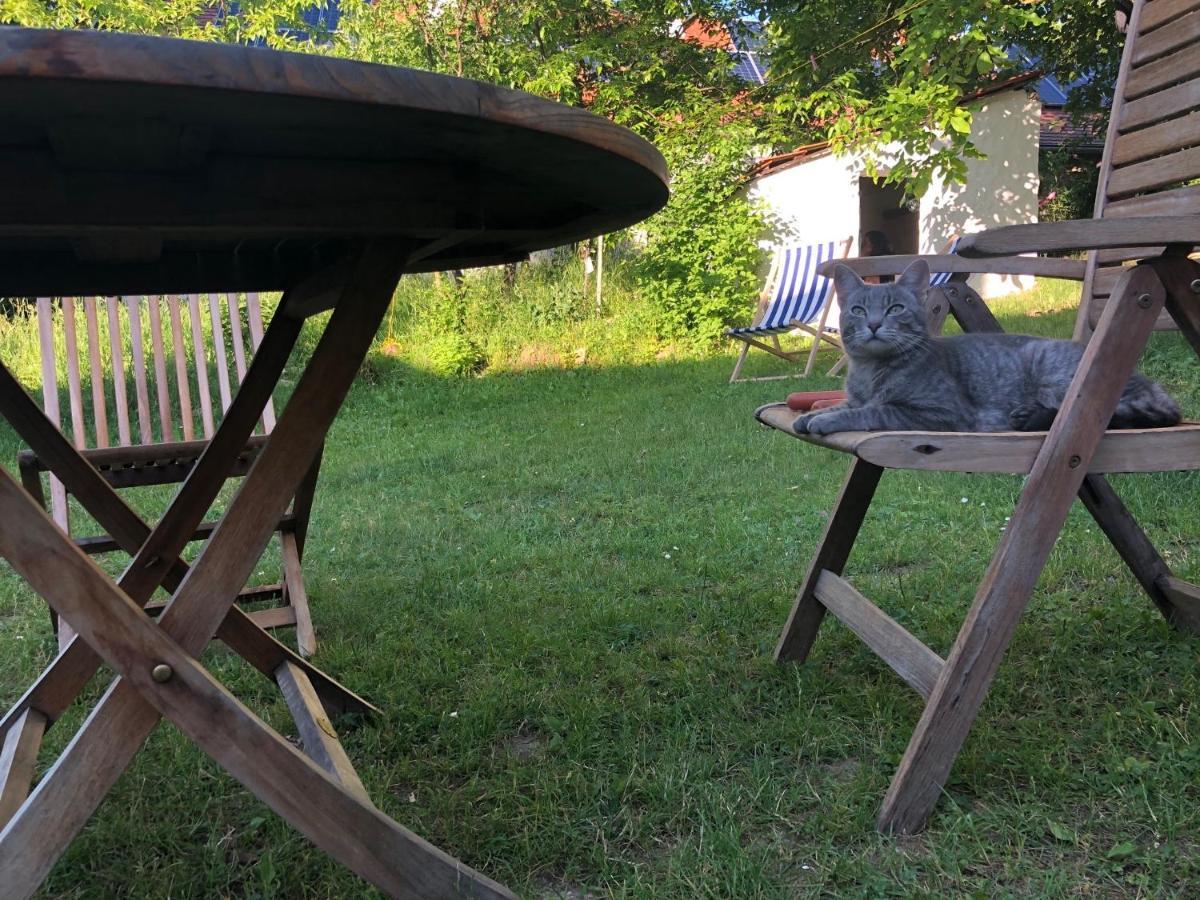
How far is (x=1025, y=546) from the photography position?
1413 millimetres

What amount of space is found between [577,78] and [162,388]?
30.4ft

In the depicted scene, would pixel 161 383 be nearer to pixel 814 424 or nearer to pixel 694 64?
pixel 814 424

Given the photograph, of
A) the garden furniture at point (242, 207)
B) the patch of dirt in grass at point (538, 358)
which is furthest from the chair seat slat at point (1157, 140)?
the patch of dirt in grass at point (538, 358)

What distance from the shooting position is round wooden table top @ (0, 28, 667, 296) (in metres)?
0.75

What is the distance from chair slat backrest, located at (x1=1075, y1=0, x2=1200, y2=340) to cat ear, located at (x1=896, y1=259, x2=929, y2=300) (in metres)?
0.50

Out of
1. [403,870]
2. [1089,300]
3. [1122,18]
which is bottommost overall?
[403,870]

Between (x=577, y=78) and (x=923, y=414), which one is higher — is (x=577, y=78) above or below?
above

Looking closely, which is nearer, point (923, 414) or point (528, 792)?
point (528, 792)

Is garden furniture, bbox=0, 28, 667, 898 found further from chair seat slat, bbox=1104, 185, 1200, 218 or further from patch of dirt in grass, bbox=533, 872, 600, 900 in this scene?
chair seat slat, bbox=1104, 185, 1200, 218

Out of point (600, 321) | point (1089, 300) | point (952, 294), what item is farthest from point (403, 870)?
point (600, 321)

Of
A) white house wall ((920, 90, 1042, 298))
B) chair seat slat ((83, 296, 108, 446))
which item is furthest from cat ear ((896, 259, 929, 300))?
white house wall ((920, 90, 1042, 298))

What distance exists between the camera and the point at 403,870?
118cm

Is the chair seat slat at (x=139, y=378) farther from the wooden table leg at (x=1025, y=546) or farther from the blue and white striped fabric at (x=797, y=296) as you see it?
the blue and white striped fabric at (x=797, y=296)

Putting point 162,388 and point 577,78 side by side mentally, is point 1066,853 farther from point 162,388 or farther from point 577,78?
point 577,78
